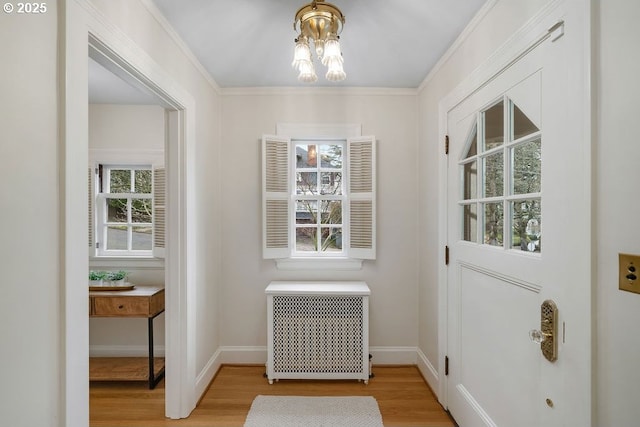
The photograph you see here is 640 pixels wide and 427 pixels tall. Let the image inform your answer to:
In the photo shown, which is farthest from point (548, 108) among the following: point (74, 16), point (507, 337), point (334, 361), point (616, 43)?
point (334, 361)

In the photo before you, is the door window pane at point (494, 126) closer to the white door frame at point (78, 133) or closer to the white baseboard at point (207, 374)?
the white door frame at point (78, 133)

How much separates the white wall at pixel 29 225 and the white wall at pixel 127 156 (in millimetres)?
2054

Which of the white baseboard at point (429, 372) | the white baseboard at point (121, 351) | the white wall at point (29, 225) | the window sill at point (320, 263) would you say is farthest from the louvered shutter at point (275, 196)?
the white wall at point (29, 225)

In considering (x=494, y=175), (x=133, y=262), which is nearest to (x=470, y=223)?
(x=494, y=175)

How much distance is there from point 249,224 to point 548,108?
2.30 metres

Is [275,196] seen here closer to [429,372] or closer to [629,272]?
[429,372]

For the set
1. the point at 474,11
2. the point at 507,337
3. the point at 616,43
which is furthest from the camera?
the point at 474,11

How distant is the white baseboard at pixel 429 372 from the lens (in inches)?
92.6

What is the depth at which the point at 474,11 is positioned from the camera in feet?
5.72

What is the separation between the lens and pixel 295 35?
2027 mm

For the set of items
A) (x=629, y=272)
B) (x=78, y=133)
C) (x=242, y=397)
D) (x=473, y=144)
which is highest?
(x=473, y=144)

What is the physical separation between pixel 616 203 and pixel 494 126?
834mm

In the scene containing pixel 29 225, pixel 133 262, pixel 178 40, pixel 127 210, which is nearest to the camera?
pixel 29 225

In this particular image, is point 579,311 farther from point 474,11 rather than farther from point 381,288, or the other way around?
point 381,288
